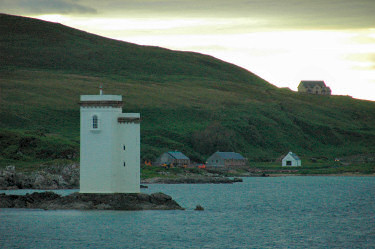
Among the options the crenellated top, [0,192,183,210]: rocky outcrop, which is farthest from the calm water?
the crenellated top

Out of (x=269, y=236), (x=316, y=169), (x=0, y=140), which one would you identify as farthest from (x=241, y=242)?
(x=316, y=169)

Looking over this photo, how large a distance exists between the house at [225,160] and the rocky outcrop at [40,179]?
233ft

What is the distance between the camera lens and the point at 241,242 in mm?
51188

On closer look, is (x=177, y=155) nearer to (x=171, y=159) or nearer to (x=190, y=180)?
(x=171, y=159)

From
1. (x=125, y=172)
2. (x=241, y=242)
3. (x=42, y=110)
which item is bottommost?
(x=241, y=242)

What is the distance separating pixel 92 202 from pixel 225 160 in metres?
113

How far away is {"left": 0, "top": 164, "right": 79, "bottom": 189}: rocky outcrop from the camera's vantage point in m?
99.1

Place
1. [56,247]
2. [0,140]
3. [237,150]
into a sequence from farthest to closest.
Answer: [237,150], [0,140], [56,247]

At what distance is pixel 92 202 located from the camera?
61.7 m

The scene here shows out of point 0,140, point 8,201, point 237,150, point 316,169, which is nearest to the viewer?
point 8,201

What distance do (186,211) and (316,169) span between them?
4366 inches

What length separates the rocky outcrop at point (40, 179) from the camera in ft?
325

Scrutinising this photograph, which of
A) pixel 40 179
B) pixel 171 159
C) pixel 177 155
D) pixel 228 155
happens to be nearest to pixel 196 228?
pixel 40 179

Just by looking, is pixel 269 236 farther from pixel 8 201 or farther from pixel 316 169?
pixel 316 169
